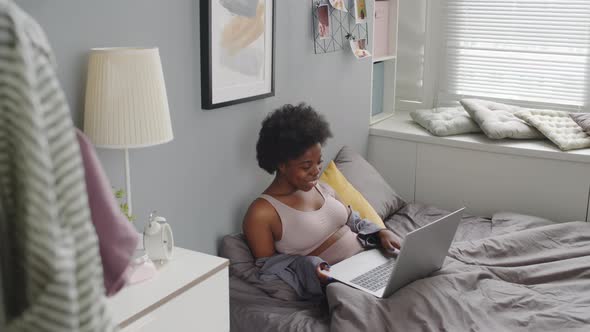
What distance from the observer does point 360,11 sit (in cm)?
301

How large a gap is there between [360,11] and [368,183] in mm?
776

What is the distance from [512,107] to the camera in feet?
11.0

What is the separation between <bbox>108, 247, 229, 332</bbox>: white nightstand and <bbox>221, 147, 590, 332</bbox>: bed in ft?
1.03

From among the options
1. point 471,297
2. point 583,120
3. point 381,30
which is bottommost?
point 471,297

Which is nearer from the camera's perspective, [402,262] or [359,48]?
[402,262]

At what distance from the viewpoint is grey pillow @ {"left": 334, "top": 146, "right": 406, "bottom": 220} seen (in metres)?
2.86

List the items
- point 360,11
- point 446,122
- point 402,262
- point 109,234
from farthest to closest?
point 446,122, point 360,11, point 402,262, point 109,234

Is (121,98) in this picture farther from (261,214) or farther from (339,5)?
(339,5)

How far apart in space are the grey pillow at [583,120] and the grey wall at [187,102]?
3.80 ft

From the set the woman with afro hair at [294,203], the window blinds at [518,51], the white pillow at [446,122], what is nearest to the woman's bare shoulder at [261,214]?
the woman with afro hair at [294,203]

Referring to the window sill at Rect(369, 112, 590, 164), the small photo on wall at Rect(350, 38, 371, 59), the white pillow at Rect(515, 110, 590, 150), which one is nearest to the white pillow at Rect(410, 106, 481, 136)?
the window sill at Rect(369, 112, 590, 164)

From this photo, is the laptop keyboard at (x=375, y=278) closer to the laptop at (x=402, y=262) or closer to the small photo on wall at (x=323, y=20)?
the laptop at (x=402, y=262)

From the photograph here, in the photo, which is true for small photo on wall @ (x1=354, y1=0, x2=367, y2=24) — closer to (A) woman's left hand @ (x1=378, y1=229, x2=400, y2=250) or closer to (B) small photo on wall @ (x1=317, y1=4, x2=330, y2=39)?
(B) small photo on wall @ (x1=317, y1=4, x2=330, y2=39)

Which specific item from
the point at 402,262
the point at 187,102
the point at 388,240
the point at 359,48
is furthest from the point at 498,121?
the point at 187,102
